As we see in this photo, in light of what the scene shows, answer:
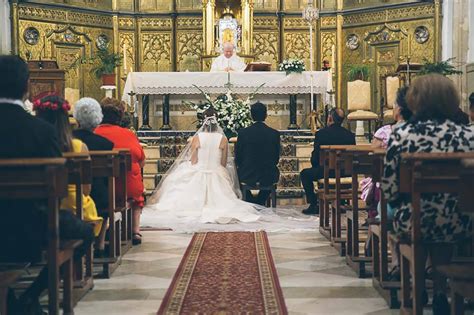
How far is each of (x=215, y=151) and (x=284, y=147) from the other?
7.95 ft

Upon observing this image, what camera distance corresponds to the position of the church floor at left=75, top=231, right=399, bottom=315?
15.6ft

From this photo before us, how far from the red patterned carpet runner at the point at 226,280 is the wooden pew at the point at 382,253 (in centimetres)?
60

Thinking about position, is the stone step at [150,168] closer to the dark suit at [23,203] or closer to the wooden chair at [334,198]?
the wooden chair at [334,198]

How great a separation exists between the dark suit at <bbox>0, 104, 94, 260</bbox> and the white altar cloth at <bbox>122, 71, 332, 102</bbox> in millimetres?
8579

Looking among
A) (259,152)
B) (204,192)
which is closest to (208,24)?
(259,152)

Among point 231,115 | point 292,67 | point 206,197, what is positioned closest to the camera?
point 206,197

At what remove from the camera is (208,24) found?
1567 cm

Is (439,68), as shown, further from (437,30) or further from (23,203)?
(23,203)

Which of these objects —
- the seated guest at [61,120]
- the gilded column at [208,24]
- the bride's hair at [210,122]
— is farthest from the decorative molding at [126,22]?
the seated guest at [61,120]

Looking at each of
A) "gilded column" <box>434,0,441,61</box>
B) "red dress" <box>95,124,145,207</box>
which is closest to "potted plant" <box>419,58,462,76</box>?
"gilded column" <box>434,0,441,61</box>

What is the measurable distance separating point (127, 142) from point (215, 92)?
18.1 ft

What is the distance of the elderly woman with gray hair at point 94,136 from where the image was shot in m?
6.02

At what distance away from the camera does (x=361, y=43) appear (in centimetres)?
1628

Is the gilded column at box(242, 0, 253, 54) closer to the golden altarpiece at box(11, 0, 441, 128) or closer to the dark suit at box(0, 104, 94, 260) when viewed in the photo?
the golden altarpiece at box(11, 0, 441, 128)
